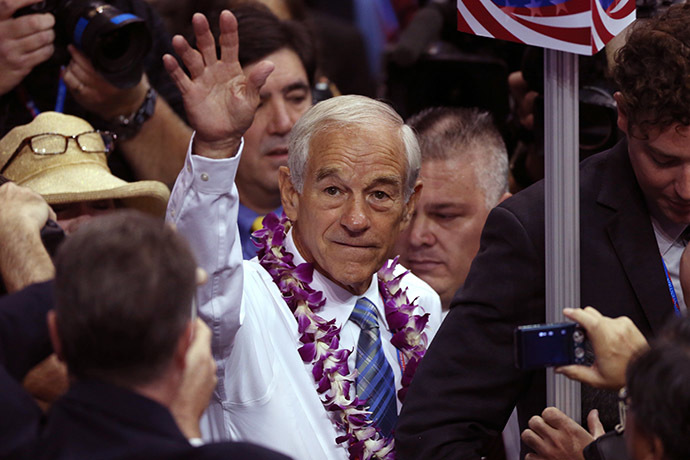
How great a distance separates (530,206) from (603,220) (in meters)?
0.18

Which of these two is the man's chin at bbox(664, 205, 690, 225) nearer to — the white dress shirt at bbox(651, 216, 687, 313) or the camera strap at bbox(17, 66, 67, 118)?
the white dress shirt at bbox(651, 216, 687, 313)

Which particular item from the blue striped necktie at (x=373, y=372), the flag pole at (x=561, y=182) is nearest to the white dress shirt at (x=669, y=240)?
the flag pole at (x=561, y=182)

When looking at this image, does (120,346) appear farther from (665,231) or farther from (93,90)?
(93,90)

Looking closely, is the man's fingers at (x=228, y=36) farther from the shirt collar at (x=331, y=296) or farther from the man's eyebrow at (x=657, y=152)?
the man's eyebrow at (x=657, y=152)

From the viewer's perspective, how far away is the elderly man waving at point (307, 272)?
2309mm

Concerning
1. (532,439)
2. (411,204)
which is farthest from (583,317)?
(411,204)

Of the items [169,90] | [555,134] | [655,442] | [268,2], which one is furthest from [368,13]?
[655,442]

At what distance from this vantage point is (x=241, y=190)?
11.8ft

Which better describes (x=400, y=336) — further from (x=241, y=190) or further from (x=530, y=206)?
(x=241, y=190)

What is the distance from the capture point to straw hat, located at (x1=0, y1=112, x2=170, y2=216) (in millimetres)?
2715

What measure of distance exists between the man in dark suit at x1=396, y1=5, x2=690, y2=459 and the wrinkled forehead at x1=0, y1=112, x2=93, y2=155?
1.21 m

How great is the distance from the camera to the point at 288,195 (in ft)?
9.04

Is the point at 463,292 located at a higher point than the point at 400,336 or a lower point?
higher

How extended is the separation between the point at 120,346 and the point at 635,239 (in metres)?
1.29
